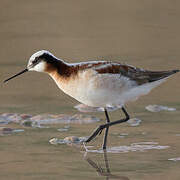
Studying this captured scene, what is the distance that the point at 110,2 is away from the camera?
59.3 feet

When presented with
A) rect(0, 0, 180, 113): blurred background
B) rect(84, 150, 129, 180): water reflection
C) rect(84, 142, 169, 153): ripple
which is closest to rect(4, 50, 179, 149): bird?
rect(84, 142, 169, 153): ripple

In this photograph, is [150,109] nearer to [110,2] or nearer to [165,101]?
[165,101]

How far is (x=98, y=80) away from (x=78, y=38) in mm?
6157

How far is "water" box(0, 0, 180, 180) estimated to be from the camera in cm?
816

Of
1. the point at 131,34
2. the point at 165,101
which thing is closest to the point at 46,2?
the point at 131,34

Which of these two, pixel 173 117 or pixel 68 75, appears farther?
pixel 173 117

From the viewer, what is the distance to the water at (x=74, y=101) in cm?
816

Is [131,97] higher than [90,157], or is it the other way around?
[131,97]

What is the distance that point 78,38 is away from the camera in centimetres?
1489

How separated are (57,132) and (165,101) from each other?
7.08 feet

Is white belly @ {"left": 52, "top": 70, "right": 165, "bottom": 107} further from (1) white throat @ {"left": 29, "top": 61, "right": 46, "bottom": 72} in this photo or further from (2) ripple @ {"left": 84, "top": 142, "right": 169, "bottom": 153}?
(2) ripple @ {"left": 84, "top": 142, "right": 169, "bottom": 153}

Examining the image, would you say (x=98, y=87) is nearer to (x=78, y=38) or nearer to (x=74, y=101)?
(x=74, y=101)

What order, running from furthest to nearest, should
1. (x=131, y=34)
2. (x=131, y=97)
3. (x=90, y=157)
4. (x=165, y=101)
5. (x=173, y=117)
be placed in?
(x=131, y=34)
(x=165, y=101)
(x=173, y=117)
(x=131, y=97)
(x=90, y=157)

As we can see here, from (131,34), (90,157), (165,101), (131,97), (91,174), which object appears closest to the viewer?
(91,174)
